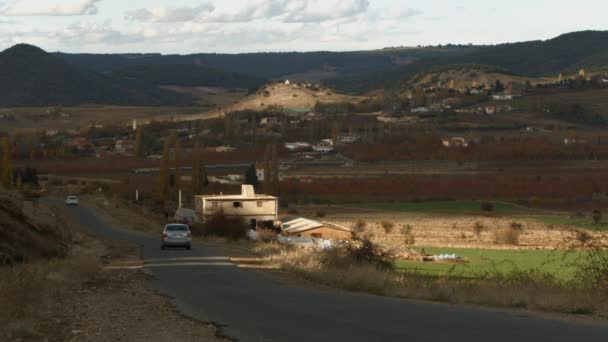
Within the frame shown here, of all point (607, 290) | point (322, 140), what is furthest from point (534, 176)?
point (607, 290)

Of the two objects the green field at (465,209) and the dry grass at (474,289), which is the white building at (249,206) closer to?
the green field at (465,209)

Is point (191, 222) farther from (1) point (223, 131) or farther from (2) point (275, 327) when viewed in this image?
(1) point (223, 131)

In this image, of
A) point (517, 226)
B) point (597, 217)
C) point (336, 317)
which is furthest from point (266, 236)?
point (336, 317)

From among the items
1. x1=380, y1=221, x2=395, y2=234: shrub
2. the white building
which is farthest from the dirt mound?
x1=380, y1=221, x2=395, y2=234: shrub

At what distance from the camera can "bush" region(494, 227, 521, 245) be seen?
240 ft

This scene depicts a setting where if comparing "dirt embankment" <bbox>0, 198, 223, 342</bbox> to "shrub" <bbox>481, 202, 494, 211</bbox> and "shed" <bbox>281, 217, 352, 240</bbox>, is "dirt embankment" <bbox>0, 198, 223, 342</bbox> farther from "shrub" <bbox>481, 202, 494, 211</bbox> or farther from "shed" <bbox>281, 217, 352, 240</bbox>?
"shrub" <bbox>481, 202, 494, 211</bbox>

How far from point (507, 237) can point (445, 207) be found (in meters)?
25.9

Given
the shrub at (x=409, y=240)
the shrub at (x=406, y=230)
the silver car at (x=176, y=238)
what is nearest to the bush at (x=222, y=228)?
the silver car at (x=176, y=238)

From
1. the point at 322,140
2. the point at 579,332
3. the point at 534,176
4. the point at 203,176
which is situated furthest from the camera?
the point at 322,140

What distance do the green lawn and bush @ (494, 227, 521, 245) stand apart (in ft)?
68.0

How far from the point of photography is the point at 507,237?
7375cm

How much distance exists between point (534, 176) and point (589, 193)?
16347mm

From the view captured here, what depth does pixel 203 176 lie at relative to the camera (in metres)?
105

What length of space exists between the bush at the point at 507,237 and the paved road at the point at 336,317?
52.0m
